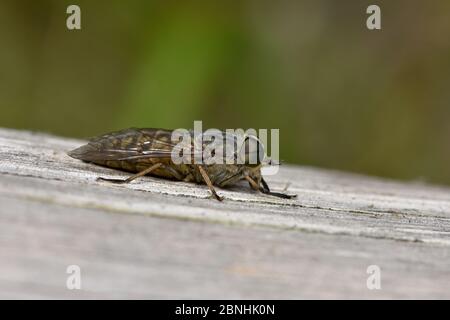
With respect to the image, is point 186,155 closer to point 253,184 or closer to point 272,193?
point 253,184

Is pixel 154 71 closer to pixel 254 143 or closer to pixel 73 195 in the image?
pixel 254 143

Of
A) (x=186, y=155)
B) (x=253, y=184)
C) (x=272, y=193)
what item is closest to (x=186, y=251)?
(x=272, y=193)

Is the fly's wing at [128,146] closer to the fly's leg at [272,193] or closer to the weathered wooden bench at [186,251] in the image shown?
the fly's leg at [272,193]

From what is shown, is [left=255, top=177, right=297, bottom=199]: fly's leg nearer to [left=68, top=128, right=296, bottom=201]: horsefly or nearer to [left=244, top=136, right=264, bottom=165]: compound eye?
[left=68, top=128, right=296, bottom=201]: horsefly

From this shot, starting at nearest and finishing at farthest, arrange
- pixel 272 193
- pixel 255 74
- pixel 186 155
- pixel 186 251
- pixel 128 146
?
pixel 186 251 < pixel 272 193 < pixel 128 146 < pixel 186 155 < pixel 255 74

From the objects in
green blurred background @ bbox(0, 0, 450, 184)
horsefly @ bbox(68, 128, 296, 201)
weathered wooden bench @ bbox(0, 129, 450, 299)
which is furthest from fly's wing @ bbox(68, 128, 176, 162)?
green blurred background @ bbox(0, 0, 450, 184)

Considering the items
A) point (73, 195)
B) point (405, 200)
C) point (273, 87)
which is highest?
point (273, 87)

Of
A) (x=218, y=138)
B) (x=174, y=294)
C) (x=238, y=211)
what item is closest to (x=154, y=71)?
(x=218, y=138)
